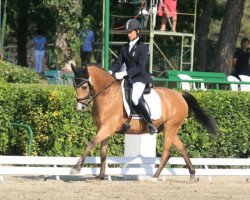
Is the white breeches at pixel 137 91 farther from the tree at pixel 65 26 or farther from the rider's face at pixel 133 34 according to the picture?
the tree at pixel 65 26

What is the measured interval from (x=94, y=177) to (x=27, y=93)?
2.37 meters

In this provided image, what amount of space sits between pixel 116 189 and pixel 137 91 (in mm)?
1851

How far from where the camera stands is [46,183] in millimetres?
15078

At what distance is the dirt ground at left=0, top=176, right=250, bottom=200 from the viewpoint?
1347 cm

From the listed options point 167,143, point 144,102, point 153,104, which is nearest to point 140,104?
point 144,102

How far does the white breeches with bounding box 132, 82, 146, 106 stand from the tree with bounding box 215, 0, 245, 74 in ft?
45.0

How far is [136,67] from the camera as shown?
50.9 ft

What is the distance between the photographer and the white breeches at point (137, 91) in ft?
50.8

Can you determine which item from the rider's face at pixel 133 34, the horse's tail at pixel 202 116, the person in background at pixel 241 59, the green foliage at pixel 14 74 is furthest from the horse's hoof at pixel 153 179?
the person in background at pixel 241 59

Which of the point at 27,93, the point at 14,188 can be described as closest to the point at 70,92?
the point at 27,93

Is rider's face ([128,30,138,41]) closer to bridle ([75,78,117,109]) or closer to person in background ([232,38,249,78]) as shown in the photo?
bridle ([75,78,117,109])

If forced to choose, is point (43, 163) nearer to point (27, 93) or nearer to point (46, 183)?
point (46, 183)

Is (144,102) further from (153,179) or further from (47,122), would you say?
(47,122)

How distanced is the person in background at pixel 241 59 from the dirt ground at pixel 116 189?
10251 millimetres
